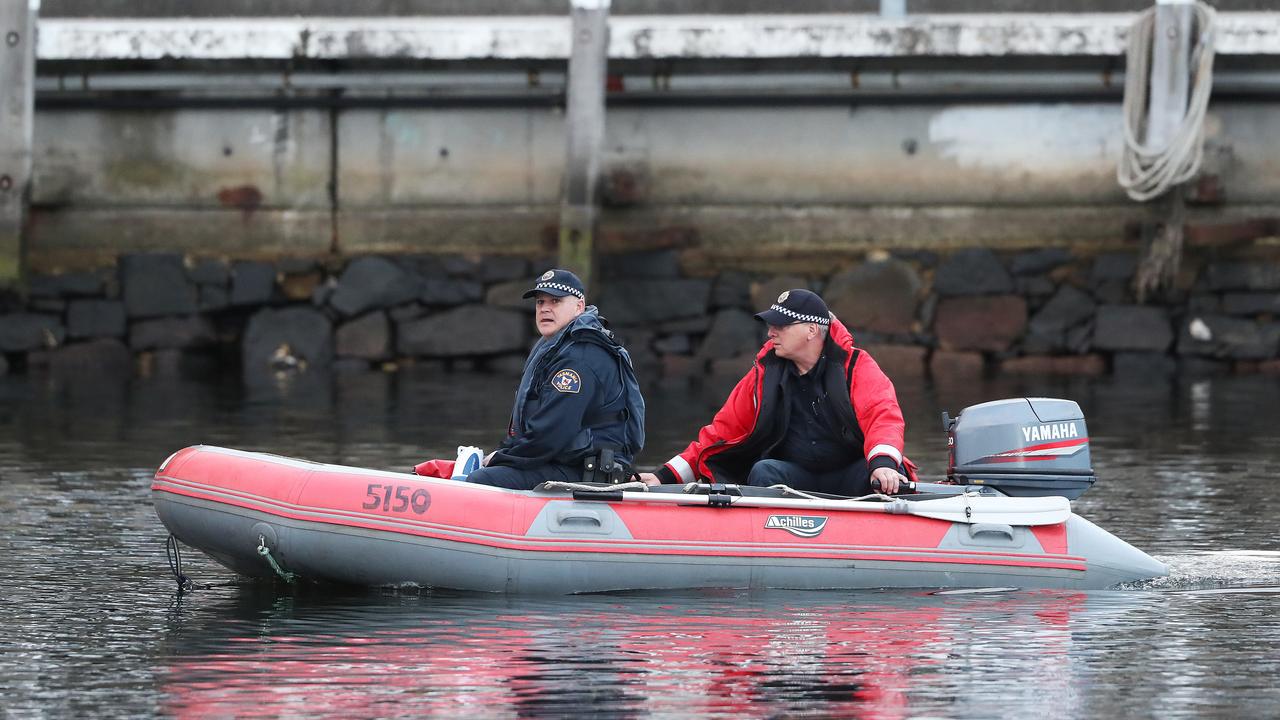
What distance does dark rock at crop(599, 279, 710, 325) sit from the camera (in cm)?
1662

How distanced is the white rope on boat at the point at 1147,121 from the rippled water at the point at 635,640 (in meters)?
5.96

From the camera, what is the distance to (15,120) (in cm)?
1577

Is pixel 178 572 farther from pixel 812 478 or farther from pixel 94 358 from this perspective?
pixel 94 358

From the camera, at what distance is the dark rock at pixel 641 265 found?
16641 millimetres

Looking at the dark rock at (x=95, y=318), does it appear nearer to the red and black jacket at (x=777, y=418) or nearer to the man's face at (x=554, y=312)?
the red and black jacket at (x=777, y=418)

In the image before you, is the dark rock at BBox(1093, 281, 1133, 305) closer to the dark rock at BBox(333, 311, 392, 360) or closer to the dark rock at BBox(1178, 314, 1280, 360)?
the dark rock at BBox(1178, 314, 1280, 360)

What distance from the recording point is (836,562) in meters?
7.16

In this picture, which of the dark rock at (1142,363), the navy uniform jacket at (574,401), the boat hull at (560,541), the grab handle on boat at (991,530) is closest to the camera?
the boat hull at (560,541)

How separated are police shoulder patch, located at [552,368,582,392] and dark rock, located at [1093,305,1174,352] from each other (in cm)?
998

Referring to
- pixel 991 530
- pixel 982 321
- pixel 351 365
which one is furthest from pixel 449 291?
pixel 991 530

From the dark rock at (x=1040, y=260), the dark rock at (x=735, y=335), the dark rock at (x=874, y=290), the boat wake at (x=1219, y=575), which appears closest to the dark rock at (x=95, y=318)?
the dark rock at (x=735, y=335)

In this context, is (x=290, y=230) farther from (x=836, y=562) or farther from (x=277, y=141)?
(x=836, y=562)

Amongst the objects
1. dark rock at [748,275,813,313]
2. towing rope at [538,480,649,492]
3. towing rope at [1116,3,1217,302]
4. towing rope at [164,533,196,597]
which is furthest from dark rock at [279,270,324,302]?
towing rope at [538,480,649,492]

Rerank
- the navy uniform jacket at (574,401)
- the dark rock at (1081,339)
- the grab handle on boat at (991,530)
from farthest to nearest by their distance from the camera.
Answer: the dark rock at (1081,339)
the grab handle on boat at (991,530)
the navy uniform jacket at (574,401)
